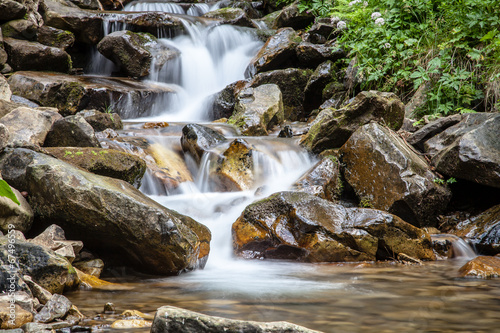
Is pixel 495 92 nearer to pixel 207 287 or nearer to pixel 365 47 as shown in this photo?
pixel 365 47

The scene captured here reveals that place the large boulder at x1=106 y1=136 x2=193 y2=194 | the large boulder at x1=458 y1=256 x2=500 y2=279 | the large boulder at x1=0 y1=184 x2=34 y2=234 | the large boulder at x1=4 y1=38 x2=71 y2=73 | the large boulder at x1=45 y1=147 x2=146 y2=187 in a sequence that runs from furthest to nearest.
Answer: the large boulder at x1=4 y1=38 x2=71 y2=73 → the large boulder at x1=106 y1=136 x2=193 y2=194 → the large boulder at x1=45 y1=147 x2=146 y2=187 → the large boulder at x1=458 y1=256 x2=500 y2=279 → the large boulder at x1=0 y1=184 x2=34 y2=234

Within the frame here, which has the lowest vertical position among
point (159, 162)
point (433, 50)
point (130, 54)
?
point (159, 162)

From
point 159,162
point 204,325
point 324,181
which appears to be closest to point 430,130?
point 324,181

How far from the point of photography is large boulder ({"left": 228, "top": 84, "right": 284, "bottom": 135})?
9.04 metres

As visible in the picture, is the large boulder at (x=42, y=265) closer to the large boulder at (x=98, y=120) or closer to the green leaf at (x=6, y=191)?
the green leaf at (x=6, y=191)

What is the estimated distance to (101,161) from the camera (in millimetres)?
5020

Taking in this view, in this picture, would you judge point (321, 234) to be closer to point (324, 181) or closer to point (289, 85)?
point (324, 181)

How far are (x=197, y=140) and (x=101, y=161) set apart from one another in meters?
2.43

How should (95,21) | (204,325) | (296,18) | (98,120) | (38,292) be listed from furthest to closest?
(296,18) → (95,21) → (98,120) → (38,292) → (204,325)

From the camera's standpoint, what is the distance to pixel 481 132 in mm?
5684

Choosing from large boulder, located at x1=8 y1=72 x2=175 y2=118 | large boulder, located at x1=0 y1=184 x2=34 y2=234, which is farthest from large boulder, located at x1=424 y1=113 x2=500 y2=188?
large boulder, located at x1=8 y1=72 x2=175 y2=118

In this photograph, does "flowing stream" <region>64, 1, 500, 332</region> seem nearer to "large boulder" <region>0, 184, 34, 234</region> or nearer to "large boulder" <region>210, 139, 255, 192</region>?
"large boulder" <region>210, 139, 255, 192</region>

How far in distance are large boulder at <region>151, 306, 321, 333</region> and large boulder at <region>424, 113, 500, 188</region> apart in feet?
14.8

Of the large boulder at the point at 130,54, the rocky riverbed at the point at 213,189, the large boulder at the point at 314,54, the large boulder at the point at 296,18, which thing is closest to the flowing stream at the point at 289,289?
the rocky riverbed at the point at 213,189
